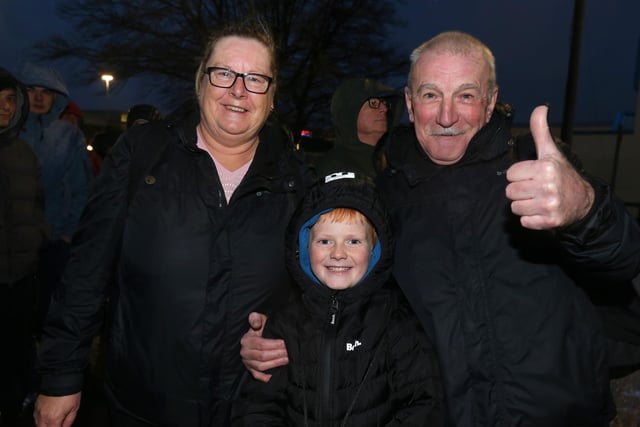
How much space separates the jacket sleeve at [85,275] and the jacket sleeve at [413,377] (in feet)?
4.17

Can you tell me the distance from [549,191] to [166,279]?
4.88ft

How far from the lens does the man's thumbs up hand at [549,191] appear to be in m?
1.57

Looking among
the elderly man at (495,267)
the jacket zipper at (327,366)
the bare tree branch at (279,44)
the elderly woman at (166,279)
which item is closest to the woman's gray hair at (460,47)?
the elderly man at (495,267)

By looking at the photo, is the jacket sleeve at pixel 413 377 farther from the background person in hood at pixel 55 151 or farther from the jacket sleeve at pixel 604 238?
the background person in hood at pixel 55 151

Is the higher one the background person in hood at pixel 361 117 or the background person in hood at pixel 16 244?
the background person in hood at pixel 361 117

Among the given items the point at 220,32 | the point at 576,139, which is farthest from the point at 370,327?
the point at 576,139

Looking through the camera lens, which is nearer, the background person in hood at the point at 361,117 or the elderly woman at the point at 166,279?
the elderly woman at the point at 166,279

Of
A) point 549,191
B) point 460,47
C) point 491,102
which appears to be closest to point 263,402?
point 549,191

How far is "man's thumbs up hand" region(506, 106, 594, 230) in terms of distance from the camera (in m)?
1.57

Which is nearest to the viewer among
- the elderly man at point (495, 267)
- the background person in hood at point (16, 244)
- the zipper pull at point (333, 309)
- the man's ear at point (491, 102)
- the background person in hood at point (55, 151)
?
the elderly man at point (495, 267)

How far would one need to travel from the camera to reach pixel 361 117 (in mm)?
4379

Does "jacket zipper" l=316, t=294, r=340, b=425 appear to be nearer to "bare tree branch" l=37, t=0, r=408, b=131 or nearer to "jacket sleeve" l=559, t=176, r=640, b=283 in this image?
"jacket sleeve" l=559, t=176, r=640, b=283

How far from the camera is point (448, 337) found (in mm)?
2049

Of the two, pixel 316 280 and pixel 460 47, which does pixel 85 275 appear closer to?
pixel 316 280
